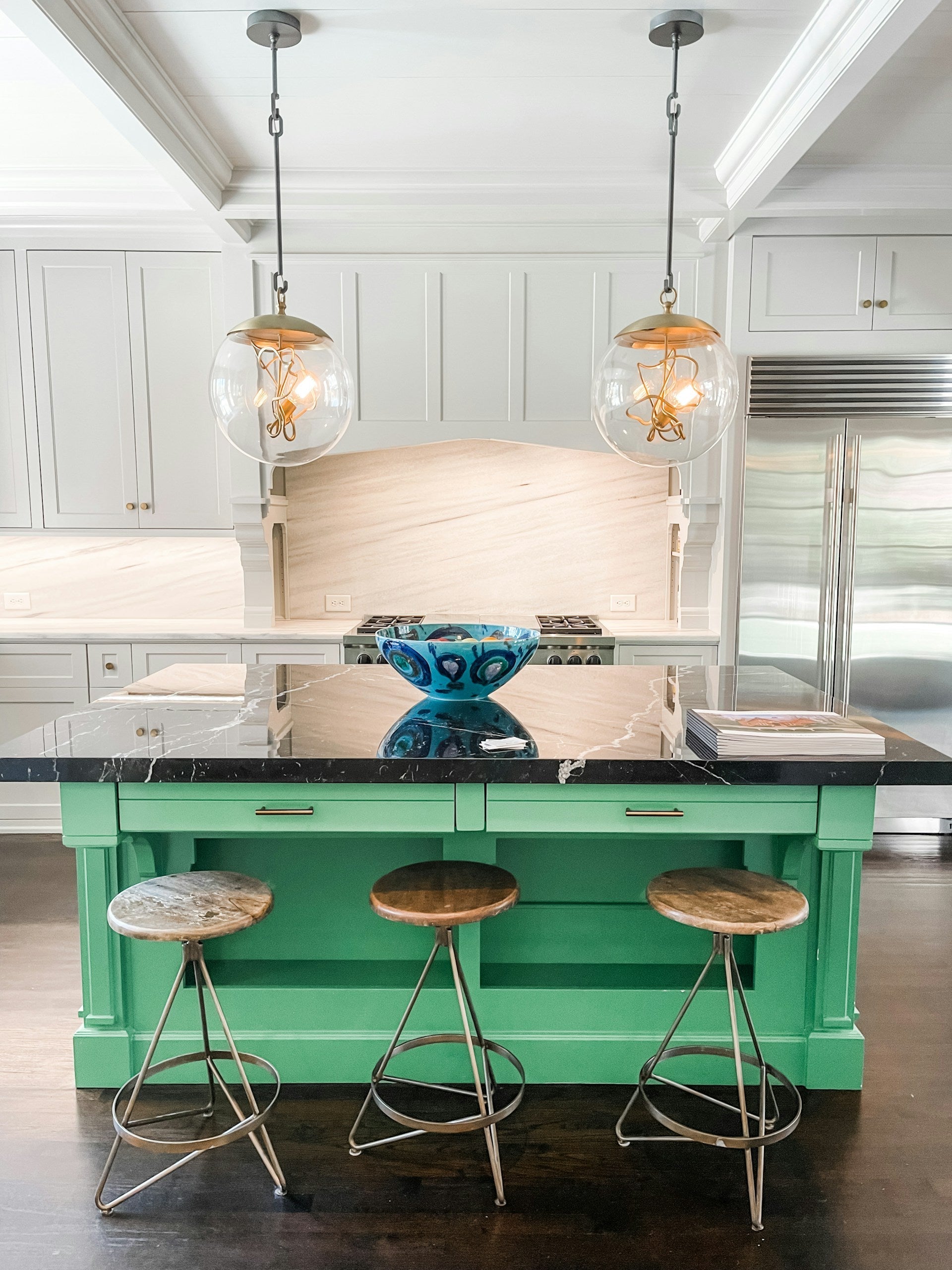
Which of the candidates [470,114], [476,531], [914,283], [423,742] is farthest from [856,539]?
[423,742]

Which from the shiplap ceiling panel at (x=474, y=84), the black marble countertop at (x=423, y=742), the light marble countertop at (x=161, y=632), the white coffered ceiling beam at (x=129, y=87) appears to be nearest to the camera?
the black marble countertop at (x=423, y=742)

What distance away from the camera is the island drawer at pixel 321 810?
6.32ft

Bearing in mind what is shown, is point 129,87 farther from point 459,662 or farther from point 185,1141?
point 185,1141

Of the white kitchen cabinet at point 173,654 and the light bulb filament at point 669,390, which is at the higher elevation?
the light bulb filament at point 669,390

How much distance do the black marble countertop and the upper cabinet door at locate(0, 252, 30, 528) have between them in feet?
7.15

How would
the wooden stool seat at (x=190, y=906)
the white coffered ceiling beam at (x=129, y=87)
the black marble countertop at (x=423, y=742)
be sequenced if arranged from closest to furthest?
the wooden stool seat at (x=190, y=906), the black marble countertop at (x=423, y=742), the white coffered ceiling beam at (x=129, y=87)

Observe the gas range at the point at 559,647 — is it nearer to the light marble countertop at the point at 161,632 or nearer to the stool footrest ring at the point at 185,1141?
the light marble countertop at the point at 161,632

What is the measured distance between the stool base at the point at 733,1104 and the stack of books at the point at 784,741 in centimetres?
38

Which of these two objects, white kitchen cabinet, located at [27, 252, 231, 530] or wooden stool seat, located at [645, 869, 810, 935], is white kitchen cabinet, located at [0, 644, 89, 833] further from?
wooden stool seat, located at [645, 869, 810, 935]

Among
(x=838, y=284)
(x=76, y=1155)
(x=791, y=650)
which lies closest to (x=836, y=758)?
(x=76, y=1155)

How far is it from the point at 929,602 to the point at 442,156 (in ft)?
8.86

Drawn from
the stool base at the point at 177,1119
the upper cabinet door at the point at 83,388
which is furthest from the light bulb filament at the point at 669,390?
the upper cabinet door at the point at 83,388

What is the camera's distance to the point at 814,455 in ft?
12.6

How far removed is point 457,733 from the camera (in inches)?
77.7
